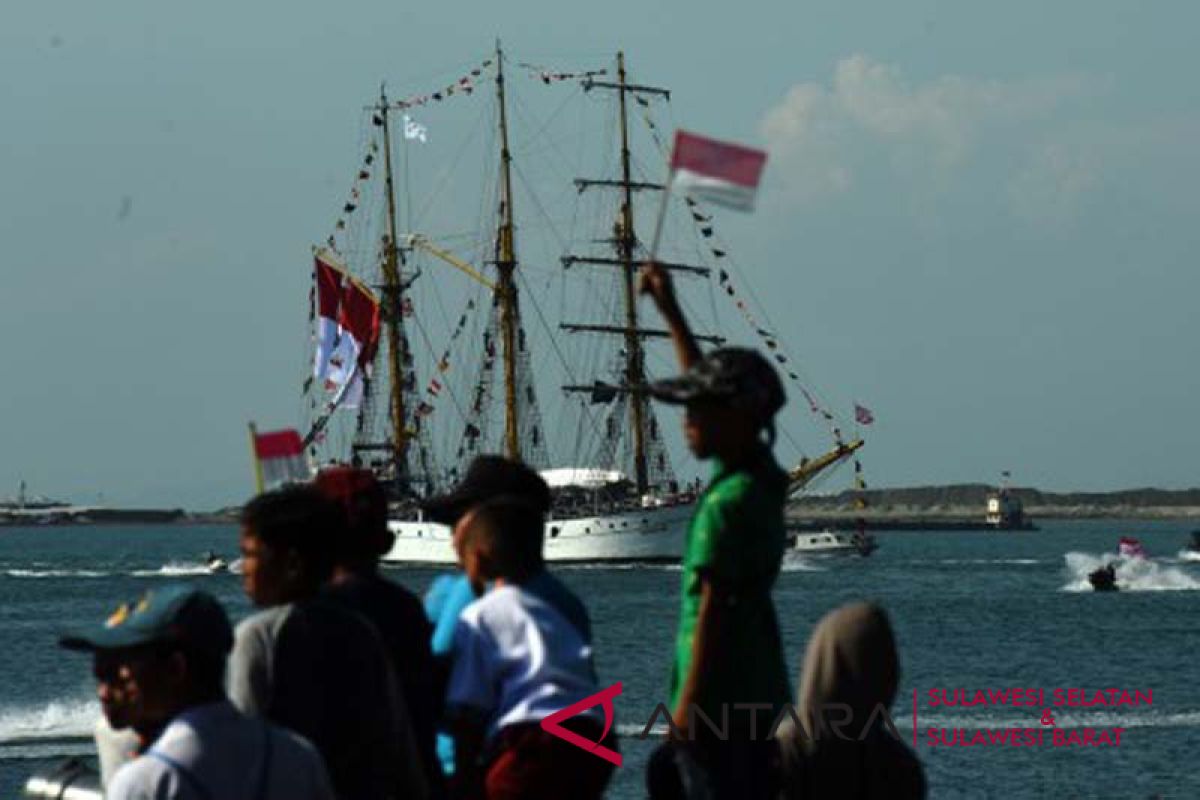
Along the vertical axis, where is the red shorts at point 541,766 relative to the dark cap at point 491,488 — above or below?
below

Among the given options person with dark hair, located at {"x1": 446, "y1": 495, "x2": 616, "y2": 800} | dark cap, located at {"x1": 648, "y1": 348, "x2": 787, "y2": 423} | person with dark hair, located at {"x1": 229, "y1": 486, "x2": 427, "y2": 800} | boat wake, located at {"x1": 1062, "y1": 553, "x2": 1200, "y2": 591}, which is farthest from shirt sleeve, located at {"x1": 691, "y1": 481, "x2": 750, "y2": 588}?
boat wake, located at {"x1": 1062, "y1": 553, "x2": 1200, "y2": 591}

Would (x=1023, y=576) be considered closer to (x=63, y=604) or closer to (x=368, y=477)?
(x=63, y=604)

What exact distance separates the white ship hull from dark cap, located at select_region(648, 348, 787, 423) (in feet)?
319

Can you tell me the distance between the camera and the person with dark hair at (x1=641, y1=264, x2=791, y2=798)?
7.46m

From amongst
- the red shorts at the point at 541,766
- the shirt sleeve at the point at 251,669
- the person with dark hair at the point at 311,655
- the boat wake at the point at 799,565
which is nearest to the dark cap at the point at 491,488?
the red shorts at the point at 541,766

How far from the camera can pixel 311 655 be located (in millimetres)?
7141

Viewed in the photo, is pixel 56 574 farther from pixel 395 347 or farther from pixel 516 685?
pixel 516 685

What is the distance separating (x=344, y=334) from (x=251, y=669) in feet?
311

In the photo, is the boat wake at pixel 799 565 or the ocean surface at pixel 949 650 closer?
the ocean surface at pixel 949 650

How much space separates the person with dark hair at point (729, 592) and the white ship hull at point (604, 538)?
97125mm

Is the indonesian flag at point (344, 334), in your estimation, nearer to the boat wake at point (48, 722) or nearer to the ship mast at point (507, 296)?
the ship mast at point (507, 296)

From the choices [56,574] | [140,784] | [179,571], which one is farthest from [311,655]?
[56,574]

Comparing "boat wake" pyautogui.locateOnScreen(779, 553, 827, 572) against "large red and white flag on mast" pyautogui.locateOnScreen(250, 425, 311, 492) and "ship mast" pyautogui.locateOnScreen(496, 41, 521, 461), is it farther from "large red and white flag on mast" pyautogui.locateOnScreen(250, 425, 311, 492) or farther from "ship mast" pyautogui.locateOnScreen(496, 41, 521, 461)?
"large red and white flag on mast" pyautogui.locateOnScreen(250, 425, 311, 492)

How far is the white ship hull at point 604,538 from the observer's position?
10550cm
